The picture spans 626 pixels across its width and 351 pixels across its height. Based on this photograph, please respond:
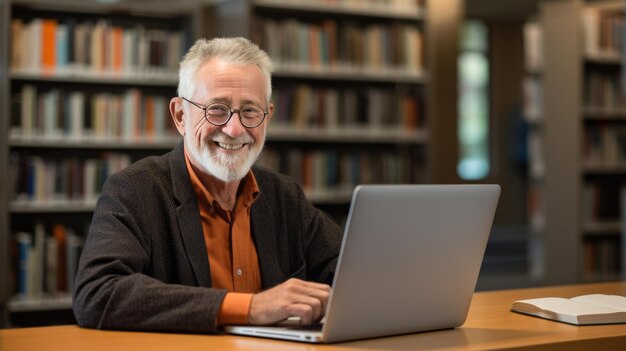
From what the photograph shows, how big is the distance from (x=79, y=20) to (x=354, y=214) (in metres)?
3.92

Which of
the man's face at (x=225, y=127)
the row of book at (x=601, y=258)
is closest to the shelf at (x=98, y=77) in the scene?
the man's face at (x=225, y=127)

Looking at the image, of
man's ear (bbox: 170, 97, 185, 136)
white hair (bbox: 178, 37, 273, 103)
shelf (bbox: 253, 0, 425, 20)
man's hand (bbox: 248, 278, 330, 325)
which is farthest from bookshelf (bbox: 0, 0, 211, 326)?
man's hand (bbox: 248, 278, 330, 325)

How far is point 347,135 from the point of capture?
506cm

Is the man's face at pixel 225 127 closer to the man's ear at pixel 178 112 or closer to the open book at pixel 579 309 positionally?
the man's ear at pixel 178 112

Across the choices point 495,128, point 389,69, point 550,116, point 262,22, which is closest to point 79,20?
point 262,22

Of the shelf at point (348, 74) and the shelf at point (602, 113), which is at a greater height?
the shelf at point (348, 74)

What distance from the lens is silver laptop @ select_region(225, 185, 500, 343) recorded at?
141 cm

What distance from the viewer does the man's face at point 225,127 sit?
1948 mm

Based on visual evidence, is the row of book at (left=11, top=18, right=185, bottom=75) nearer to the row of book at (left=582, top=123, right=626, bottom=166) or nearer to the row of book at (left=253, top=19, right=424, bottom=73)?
the row of book at (left=253, top=19, right=424, bottom=73)

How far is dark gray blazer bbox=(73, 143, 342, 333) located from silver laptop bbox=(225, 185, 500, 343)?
0.15 metres

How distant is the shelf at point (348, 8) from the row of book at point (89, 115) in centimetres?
84

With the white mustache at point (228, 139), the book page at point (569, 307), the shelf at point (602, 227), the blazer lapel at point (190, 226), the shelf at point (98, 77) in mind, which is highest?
the shelf at point (98, 77)

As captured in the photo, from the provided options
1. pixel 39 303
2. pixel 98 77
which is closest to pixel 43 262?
pixel 39 303

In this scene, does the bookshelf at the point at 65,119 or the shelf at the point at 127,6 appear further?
the shelf at the point at 127,6
